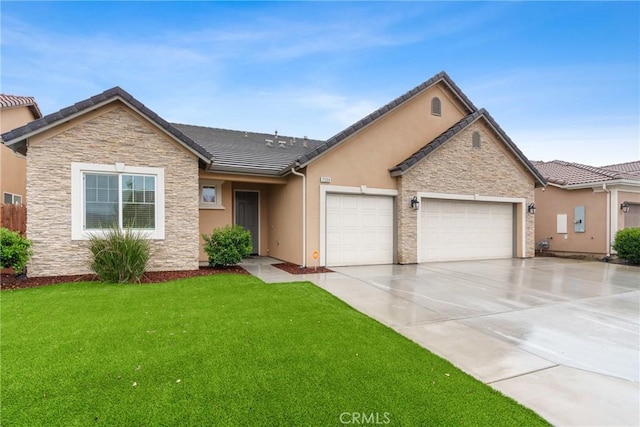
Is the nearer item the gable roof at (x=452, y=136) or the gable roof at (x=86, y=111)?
the gable roof at (x=86, y=111)

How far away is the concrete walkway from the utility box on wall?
17.0 ft

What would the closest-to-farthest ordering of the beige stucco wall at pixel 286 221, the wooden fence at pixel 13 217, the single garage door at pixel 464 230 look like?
the wooden fence at pixel 13 217 < the beige stucco wall at pixel 286 221 < the single garage door at pixel 464 230

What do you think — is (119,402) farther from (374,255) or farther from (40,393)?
(374,255)

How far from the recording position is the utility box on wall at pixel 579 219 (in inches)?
605

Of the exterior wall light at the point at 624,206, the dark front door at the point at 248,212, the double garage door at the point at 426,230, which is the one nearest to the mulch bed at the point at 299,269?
the double garage door at the point at 426,230

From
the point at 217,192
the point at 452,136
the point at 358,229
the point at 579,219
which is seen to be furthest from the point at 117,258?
the point at 579,219

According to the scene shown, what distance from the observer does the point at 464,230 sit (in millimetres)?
13625

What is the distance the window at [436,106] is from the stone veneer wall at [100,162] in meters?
9.84

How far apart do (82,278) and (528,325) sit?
10.2 m

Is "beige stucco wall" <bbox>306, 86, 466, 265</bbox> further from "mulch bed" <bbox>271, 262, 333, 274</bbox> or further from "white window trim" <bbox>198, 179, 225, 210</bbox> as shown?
"white window trim" <bbox>198, 179, 225, 210</bbox>

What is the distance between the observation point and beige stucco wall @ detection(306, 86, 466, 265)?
1082cm

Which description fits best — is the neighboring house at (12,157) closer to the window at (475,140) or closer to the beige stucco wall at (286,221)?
the beige stucco wall at (286,221)

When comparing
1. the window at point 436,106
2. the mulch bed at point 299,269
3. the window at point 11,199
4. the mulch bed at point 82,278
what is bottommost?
the mulch bed at point 299,269

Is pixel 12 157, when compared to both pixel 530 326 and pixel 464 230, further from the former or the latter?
pixel 464 230
